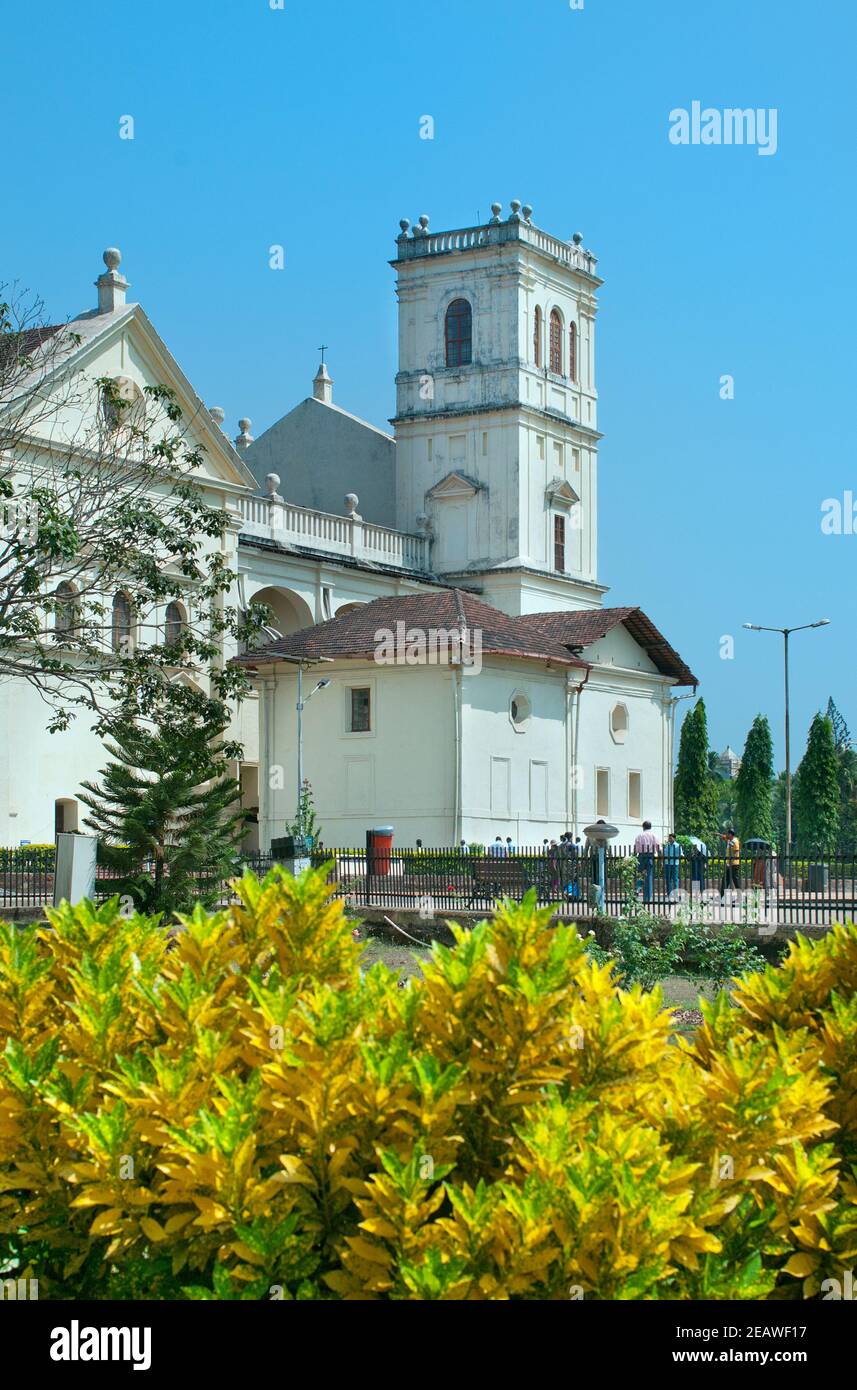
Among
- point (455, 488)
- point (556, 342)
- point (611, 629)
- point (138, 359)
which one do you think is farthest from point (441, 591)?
point (556, 342)

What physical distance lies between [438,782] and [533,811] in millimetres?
3947

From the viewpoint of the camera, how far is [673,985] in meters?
18.6

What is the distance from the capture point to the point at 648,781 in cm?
5381

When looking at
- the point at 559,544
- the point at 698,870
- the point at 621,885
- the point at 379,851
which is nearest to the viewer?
the point at 621,885

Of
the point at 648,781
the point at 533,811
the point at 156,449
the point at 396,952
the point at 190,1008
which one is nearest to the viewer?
the point at 190,1008

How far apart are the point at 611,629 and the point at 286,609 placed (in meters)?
12.6

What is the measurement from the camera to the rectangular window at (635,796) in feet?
174

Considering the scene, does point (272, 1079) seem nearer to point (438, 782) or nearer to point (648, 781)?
point (438, 782)

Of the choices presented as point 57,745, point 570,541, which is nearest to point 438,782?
point 57,745

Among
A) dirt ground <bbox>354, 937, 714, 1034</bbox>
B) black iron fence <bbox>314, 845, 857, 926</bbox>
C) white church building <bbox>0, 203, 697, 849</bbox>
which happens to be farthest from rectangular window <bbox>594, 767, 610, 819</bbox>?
dirt ground <bbox>354, 937, 714, 1034</bbox>

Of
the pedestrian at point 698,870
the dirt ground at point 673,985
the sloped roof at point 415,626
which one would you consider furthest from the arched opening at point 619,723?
the dirt ground at point 673,985

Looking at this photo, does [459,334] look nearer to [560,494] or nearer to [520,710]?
[560,494]

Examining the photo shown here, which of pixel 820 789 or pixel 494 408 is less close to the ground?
pixel 494 408

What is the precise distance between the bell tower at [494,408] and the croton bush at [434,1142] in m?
59.2
